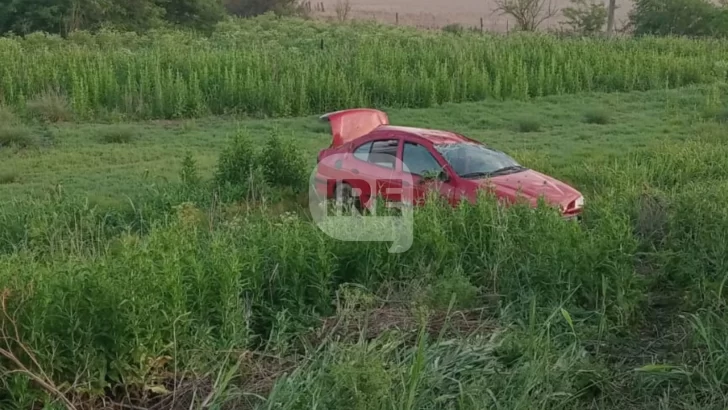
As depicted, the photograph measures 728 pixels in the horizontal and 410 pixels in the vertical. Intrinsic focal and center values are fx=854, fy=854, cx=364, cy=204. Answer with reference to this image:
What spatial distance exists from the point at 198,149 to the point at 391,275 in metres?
9.18

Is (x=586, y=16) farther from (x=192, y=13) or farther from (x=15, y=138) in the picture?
(x=15, y=138)

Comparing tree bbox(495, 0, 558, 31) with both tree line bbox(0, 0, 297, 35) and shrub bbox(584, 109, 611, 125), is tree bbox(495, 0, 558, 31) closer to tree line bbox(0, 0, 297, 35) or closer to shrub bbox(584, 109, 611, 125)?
tree line bbox(0, 0, 297, 35)

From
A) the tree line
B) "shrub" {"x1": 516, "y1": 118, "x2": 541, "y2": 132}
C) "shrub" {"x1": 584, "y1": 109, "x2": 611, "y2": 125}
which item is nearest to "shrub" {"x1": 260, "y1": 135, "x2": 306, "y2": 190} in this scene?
"shrub" {"x1": 516, "y1": 118, "x2": 541, "y2": 132}

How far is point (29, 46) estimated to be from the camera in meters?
25.2

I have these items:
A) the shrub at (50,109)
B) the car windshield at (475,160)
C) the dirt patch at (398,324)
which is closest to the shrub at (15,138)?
the shrub at (50,109)

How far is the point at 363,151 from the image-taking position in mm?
11031

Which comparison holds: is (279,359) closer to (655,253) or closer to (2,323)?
(2,323)

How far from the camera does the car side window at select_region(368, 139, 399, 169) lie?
35.0 feet

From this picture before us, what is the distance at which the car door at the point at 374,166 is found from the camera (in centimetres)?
1039

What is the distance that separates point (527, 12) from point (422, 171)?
3622 centimetres

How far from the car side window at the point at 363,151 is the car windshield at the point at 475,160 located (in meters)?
0.96

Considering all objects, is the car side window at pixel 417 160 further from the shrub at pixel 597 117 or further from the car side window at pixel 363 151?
the shrub at pixel 597 117

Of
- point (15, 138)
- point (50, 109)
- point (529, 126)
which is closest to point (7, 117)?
point (50, 109)

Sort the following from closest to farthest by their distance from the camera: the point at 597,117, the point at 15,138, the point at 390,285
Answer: the point at 390,285 < the point at 15,138 < the point at 597,117
